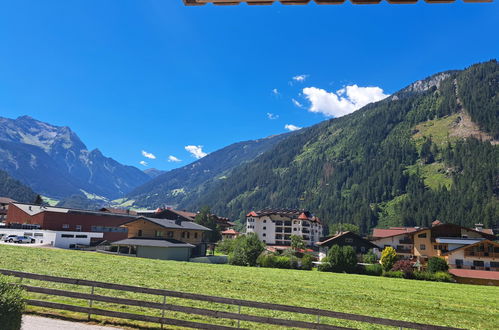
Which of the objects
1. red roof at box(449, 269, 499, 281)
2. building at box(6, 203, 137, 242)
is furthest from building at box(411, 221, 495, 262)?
building at box(6, 203, 137, 242)

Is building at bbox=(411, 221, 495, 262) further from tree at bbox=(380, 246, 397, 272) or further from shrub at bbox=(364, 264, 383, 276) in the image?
shrub at bbox=(364, 264, 383, 276)

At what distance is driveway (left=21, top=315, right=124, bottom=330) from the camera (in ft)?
42.9

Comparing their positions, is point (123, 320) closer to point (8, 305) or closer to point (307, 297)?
point (8, 305)

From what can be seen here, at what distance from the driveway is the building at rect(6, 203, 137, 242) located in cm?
7666

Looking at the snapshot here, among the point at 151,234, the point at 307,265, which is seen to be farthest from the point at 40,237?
the point at 307,265

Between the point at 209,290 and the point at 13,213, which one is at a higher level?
the point at 13,213

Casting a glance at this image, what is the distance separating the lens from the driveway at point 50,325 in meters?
13.1

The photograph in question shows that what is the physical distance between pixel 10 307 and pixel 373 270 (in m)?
62.6

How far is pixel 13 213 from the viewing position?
308 ft

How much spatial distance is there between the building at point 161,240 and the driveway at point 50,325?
49576 mm

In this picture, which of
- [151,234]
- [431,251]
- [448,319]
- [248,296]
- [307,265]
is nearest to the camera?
[448,319]

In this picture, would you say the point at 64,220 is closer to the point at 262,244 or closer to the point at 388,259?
the point at 262,244

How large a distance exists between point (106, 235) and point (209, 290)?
75315mm

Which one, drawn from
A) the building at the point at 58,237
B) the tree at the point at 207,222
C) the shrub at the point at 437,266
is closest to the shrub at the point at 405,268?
the shrub at the point at 437,266
